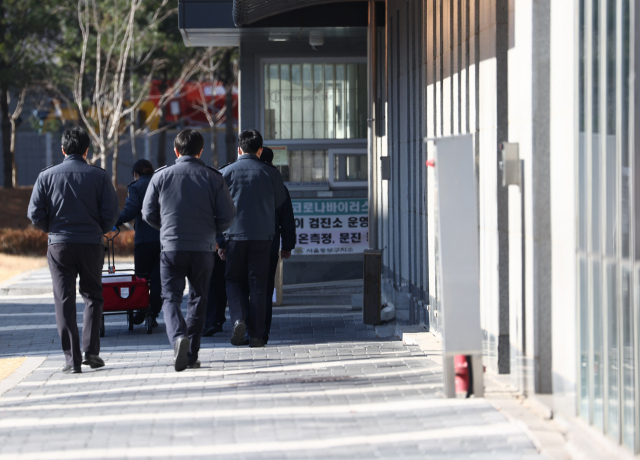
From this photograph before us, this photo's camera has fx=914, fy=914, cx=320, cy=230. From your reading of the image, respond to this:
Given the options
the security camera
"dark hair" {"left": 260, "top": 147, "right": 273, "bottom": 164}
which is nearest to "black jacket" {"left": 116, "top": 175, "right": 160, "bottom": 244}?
"dark hair" {"left": 260, "top": 147, "right": 273, "bottom": 164}

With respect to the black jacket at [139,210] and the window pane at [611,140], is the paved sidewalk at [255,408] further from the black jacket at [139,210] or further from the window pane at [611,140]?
Answer: the black jacket at [139,210]

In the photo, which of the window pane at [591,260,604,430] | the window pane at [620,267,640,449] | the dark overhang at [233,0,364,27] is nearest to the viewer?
the window pane at [620,267,640,449]

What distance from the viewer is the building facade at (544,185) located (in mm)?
4195

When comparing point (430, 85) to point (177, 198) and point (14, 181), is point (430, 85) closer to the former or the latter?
point (177, 198)

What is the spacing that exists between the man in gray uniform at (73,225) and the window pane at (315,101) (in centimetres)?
572

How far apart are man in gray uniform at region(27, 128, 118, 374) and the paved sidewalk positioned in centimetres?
47

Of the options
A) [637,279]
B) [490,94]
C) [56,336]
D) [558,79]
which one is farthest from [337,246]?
[637,279]

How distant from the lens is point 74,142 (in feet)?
23.3

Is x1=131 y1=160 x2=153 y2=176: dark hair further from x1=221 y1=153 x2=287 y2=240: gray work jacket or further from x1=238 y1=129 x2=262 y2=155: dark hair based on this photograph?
x1=221 y1=153 x2=287 y2=240: gray work jacket

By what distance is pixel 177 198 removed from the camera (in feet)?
22.6

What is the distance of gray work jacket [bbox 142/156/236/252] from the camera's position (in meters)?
6.88

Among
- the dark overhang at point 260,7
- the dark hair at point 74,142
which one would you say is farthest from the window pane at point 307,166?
the dark hair at point 74,142

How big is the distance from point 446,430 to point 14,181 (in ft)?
92.1

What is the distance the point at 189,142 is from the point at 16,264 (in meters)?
11.0
